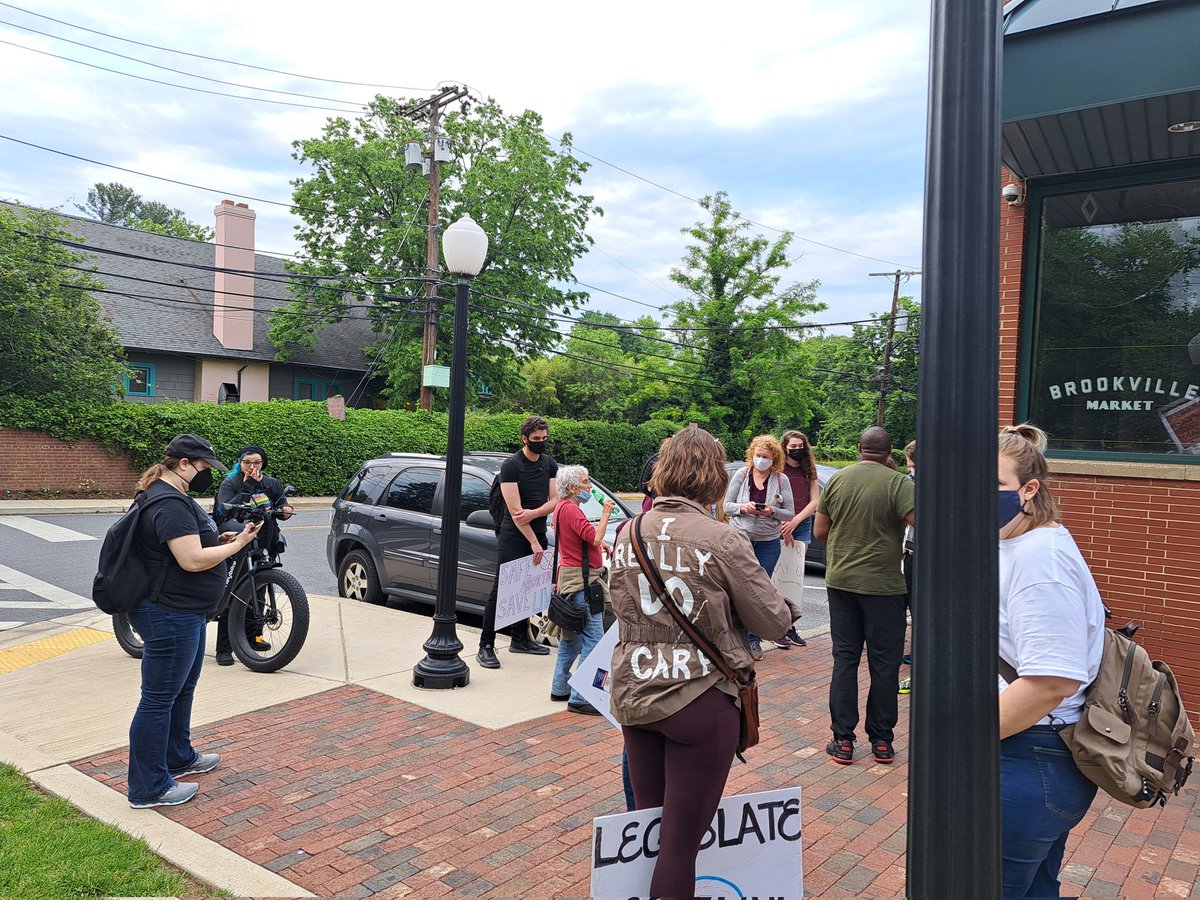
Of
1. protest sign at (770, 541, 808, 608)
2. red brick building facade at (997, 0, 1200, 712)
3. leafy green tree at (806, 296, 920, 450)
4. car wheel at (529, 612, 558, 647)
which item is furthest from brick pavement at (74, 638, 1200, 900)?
leafy green tree at (806, 296, 920, 450)

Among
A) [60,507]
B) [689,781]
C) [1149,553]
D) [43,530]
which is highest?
[1149,553]

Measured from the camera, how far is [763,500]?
7.57 meters

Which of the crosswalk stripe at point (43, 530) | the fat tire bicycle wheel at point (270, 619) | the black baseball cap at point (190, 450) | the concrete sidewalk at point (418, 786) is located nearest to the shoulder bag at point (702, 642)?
the concrete sidewalk at point (418, 786)

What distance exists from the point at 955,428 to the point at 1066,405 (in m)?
5.46

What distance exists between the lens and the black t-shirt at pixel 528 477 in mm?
7004

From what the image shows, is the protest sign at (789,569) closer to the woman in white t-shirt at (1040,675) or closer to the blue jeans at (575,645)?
the blue jeans at (575,645)

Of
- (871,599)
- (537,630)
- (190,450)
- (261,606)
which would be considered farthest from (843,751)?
(261,606)

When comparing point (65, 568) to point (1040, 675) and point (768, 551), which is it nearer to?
point (768, 551)

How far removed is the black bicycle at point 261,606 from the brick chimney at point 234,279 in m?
27.2

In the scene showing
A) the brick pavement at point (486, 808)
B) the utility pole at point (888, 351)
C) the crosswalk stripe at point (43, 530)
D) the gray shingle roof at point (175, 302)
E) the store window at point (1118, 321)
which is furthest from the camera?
the utility pole at point (888, 351)

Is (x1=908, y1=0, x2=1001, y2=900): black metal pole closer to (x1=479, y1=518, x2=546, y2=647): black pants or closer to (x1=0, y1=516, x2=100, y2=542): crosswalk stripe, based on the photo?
(x1=479, y1=518, x2=546, y2=647): black pants

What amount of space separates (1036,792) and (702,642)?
1030mm

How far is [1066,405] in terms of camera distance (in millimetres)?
6535

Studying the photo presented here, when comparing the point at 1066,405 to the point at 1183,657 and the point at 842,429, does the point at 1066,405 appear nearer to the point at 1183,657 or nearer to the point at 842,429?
the point at 1183,657
